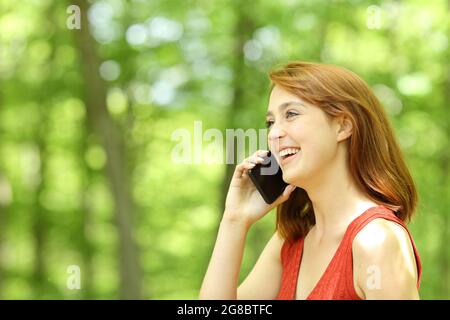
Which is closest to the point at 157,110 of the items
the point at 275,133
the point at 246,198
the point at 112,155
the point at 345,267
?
the point at 112,155

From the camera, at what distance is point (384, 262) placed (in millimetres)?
1703

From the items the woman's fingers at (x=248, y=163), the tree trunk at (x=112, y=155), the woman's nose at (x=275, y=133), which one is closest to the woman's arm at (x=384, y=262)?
the woman's nose at (x=275, y=133)

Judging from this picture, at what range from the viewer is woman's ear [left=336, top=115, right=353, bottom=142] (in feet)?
6.41

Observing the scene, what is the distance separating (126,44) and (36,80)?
274cm

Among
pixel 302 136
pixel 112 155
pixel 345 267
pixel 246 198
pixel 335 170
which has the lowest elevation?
pixel 112 155

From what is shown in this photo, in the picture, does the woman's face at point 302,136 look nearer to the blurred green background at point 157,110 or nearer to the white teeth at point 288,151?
the white teeth at point 288,151

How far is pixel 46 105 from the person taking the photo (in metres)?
10.2

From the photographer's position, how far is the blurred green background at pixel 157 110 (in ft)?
23.8

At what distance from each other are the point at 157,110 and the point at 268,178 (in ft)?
22.3

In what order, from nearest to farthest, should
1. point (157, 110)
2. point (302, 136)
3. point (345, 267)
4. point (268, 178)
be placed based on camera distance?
point (345, 267), point (302, 136), point (268, 178), point (157, 110)

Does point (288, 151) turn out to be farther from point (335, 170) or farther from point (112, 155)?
point (112, 155)

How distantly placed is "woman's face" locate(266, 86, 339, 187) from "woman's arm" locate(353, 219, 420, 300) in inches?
10.3

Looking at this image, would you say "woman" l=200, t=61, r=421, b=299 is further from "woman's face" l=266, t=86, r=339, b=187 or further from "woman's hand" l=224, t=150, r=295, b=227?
"woman's hand" l=224, t=150, r=295, b=227
